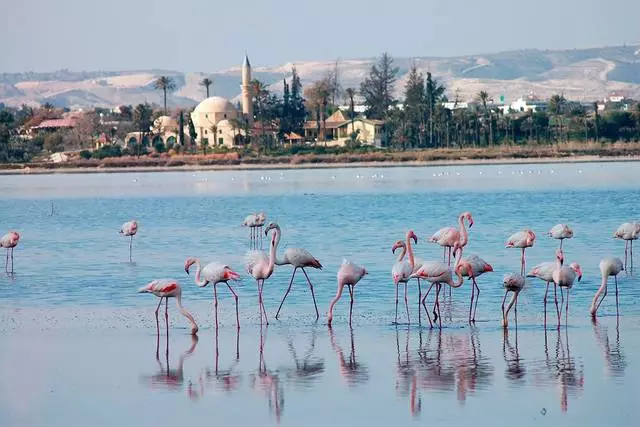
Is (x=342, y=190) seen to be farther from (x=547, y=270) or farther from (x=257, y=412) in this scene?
(x=257, y=412)

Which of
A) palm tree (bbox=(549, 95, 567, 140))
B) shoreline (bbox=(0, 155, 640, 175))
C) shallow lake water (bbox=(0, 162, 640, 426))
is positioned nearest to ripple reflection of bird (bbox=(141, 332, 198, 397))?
shallow lake water (bbox=(0, 162, 640, 426))

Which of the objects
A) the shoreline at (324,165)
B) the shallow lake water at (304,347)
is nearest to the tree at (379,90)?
the shoreline at (324,165)

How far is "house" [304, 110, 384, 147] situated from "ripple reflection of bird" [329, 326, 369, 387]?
10272 cm

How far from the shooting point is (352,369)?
43.2ft

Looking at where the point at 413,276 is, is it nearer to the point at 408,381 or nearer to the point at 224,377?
the point at 408,381

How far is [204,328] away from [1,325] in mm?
2905

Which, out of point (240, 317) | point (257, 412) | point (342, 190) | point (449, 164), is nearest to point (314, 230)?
point (240, 317)

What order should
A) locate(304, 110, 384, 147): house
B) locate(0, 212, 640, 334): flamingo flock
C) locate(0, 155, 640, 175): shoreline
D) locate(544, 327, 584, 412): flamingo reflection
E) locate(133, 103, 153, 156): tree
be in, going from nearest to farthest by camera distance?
1. locate(544, 327, 584, 412): flamingo reflection
2. locate(0, 212, 640, 334): flamingo flock
3. locate(0, 155, 640, 175): shoreline
4. locate(304, 110, 384, 147): house
5. locate(133, 103, 153, 156): tree

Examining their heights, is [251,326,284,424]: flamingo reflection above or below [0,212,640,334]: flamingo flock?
below

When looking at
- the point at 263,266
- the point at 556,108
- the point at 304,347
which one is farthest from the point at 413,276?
the point at 556,108

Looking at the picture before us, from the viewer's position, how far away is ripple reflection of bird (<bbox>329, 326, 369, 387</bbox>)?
41.4ft

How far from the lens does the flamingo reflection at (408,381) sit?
37.6ft

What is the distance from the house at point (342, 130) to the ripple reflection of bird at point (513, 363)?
103m

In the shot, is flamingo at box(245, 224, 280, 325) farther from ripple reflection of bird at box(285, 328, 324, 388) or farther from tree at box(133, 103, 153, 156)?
tree at box(133, 103, 153, 156)
